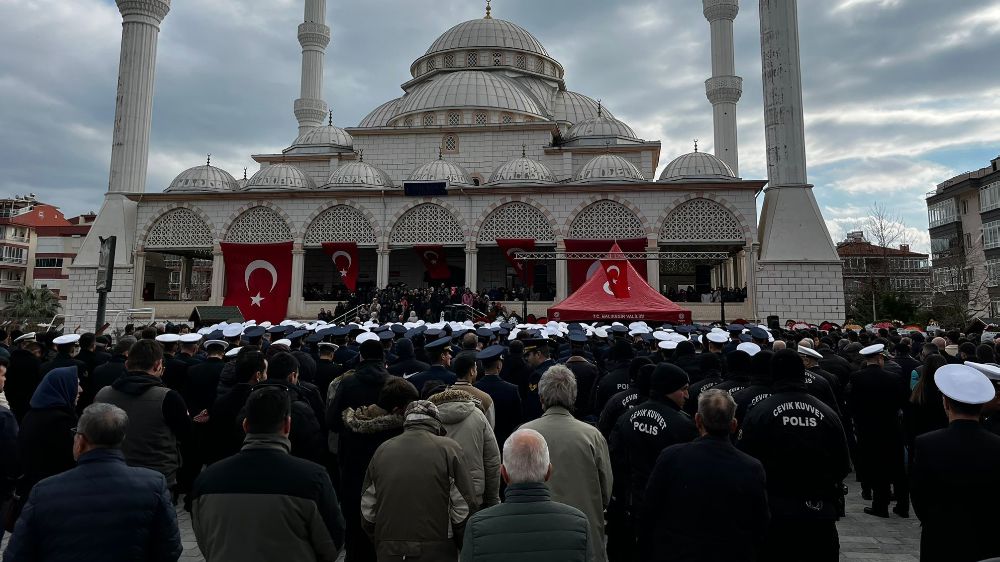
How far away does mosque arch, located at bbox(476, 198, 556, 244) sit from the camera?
21984 mm

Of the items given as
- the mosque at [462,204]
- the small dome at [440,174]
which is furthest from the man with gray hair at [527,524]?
the small dome at [440,174]

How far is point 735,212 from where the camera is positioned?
2095 centimetres

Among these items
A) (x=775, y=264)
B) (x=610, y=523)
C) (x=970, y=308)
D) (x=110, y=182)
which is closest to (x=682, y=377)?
(x=610, y=523)

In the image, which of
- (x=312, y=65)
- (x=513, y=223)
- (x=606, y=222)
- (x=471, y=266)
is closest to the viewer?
(x=606, y=222)

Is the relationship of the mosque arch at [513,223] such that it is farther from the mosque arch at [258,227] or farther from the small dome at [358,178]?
the mosque arch at [258,227]

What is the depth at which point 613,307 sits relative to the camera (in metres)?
14.4

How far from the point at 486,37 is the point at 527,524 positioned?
Answer: 112ft

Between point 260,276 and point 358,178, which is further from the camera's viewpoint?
point 358,178

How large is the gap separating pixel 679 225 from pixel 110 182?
21.1 m

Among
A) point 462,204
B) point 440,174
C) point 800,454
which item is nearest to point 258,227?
point 440,174

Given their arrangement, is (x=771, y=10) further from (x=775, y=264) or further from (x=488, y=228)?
(x=488, y=228)

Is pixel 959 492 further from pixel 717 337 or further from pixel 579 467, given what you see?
pixel 717 337

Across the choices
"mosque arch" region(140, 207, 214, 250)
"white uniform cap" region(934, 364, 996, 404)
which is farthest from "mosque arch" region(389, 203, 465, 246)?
"white uniform cap" region(934, 364, 996, 404)

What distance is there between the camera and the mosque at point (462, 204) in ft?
68.4
